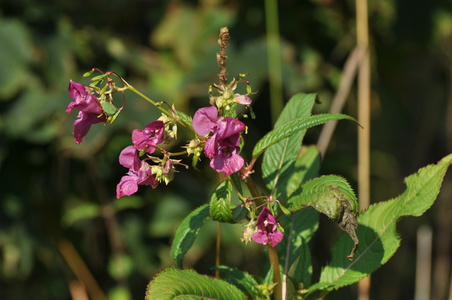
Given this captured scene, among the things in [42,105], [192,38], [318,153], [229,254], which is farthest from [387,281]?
[318,153]

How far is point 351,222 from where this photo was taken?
62 cm

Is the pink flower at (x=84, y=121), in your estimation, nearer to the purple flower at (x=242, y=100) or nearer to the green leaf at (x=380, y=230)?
the purple flower at (x=242, y=100)

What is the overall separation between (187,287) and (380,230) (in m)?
0.28

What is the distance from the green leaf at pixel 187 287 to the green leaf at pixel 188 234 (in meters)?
0.03

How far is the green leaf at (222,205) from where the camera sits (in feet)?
2.12

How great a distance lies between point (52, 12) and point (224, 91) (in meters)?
1.63

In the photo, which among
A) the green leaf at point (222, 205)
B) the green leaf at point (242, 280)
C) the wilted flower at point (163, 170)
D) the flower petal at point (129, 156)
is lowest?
the green leaf at point (242, 280)

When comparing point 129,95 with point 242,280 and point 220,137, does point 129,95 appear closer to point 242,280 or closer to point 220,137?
point 242,280

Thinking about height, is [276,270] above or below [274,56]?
below

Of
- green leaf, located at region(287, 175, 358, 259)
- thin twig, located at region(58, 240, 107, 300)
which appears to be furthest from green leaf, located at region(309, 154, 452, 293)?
thin twig, located at region(58, 240, 107, 300)

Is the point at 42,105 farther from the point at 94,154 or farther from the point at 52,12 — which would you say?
the point at 52,12

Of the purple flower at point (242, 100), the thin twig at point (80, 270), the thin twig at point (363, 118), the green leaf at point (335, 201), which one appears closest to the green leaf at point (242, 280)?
the green leaf at point (335, 201)

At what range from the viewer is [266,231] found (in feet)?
2.22

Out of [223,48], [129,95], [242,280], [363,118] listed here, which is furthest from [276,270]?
[129,95]
